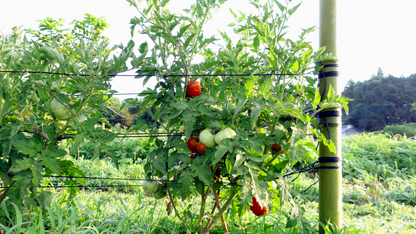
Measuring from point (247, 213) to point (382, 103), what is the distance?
36996 mm

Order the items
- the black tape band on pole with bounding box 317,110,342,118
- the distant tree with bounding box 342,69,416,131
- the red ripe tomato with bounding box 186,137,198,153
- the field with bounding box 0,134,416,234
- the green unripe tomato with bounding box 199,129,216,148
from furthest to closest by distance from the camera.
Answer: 1. the distant tree with bounding box 342,69,416,131
2. the field with bounding box 0,134,416,234
3. the black tape band on pole with bounding box 317,110,342,118
4. the red ripe tomato with bounding box 186,137,198,153
5. the green unripe tomato with bounding box 199,129,216,148

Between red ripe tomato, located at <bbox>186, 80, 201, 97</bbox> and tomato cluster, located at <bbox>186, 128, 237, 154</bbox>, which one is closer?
tomato cluster, located at <bbox>186, 128, 237, 154</bbox>

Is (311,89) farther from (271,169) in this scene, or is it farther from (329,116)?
(271,169)

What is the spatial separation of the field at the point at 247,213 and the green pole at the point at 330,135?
20cm

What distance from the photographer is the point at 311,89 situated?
1680 mm

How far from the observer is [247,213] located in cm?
237

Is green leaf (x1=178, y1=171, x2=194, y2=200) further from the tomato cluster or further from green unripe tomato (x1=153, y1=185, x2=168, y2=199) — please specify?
green unripe tomato (x1=153, y1=185, x2=168, y2=199)

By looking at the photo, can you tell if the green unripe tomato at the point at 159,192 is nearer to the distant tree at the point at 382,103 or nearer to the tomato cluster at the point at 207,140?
the tomato cluster at the point at 207,140

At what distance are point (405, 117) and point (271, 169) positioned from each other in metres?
37.5

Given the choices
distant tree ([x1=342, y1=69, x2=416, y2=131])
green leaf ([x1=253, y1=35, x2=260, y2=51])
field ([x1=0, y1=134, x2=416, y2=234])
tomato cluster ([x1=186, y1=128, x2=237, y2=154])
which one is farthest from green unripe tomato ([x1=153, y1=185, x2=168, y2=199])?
distant tree ([x1=342, y1=69, x2=416, y2=131])

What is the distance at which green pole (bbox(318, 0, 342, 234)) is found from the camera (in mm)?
1796

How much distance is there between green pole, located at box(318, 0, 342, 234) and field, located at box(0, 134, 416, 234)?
203 mm

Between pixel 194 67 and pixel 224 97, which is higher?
pixel 194 67

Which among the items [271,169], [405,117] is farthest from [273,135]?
[405,117]
